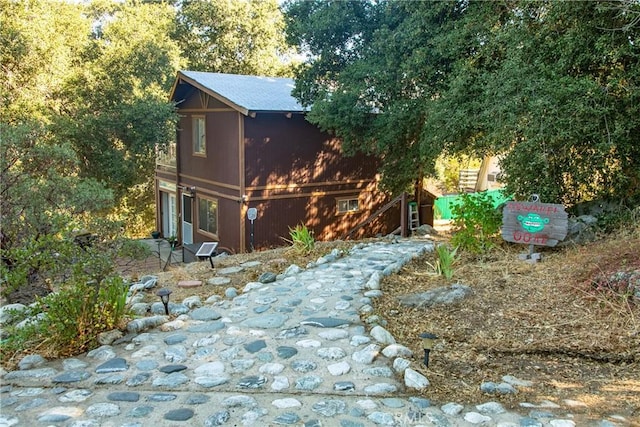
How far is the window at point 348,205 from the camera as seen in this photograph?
1471 centimetres

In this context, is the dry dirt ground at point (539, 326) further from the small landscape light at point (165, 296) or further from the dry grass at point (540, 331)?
the small landscape light at point (165, 296)

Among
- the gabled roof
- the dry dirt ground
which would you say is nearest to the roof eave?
the gabled roof

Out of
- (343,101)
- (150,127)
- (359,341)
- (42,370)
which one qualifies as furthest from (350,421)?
(150,127)

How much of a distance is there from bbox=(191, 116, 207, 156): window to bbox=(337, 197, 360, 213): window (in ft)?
13.5

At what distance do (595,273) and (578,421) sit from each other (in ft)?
8.14

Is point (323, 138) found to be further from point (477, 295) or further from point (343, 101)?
point (477, 295)

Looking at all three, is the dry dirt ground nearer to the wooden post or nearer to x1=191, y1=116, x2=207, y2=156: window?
the wooden post

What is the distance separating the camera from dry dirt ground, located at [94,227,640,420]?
3.52 meters

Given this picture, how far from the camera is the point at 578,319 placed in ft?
14.9

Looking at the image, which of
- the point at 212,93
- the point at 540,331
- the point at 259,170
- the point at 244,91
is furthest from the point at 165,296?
the point at 244,91

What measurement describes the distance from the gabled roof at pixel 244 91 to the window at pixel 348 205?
2980 millimetres

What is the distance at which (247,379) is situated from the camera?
3.69 metres

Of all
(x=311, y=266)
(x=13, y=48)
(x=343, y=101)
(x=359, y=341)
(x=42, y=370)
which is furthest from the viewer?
(x=13, y=48)

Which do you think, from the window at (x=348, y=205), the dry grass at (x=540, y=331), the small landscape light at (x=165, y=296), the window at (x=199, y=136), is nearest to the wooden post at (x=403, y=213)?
the dry grass at (x=540, y=331)
